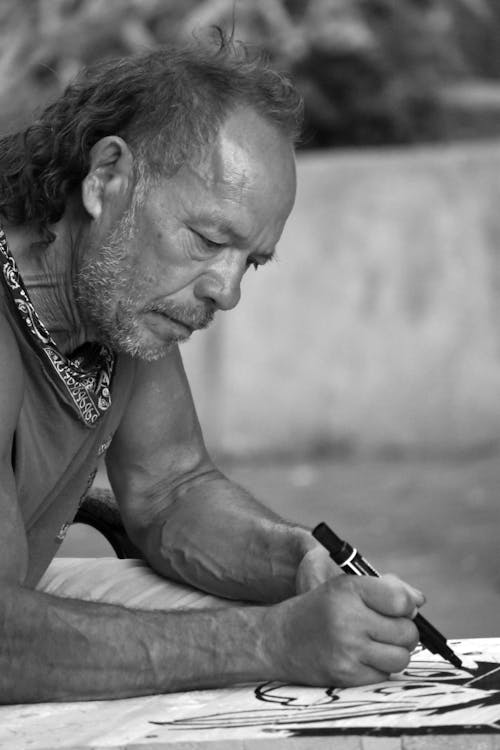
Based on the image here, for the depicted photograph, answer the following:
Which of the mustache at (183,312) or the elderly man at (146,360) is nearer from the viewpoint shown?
the elderly man at (146,360)

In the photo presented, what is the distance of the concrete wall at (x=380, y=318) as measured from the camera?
7.21 metres

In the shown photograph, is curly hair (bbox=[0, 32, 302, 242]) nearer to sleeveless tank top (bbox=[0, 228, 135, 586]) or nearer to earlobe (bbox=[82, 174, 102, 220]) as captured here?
earlobe (bbox=[82, 174, 102, 220])

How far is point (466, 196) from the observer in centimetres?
723

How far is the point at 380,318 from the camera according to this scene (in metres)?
7.25

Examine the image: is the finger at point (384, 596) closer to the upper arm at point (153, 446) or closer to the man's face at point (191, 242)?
the man's face at point (191, 242)

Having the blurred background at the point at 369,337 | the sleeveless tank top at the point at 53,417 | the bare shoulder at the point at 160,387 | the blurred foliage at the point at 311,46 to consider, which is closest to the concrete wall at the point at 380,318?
the blurred background at the point at 369,337

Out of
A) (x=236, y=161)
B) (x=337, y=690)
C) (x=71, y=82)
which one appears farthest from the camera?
(x=71, y=82)

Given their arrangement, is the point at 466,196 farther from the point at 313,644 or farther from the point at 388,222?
the point at 313,644

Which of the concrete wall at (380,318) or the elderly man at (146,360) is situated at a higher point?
the concrete wall at (380,318)

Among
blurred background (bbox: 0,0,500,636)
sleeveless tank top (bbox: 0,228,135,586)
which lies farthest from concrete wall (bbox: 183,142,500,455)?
sleeveless tank top (bbox: 0,228,135,586)

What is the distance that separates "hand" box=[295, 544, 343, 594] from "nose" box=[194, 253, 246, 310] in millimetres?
476

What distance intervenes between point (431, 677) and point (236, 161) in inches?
36.8

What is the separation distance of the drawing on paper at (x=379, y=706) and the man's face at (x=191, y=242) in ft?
2.26

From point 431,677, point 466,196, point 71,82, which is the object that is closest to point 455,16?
point 466,196
